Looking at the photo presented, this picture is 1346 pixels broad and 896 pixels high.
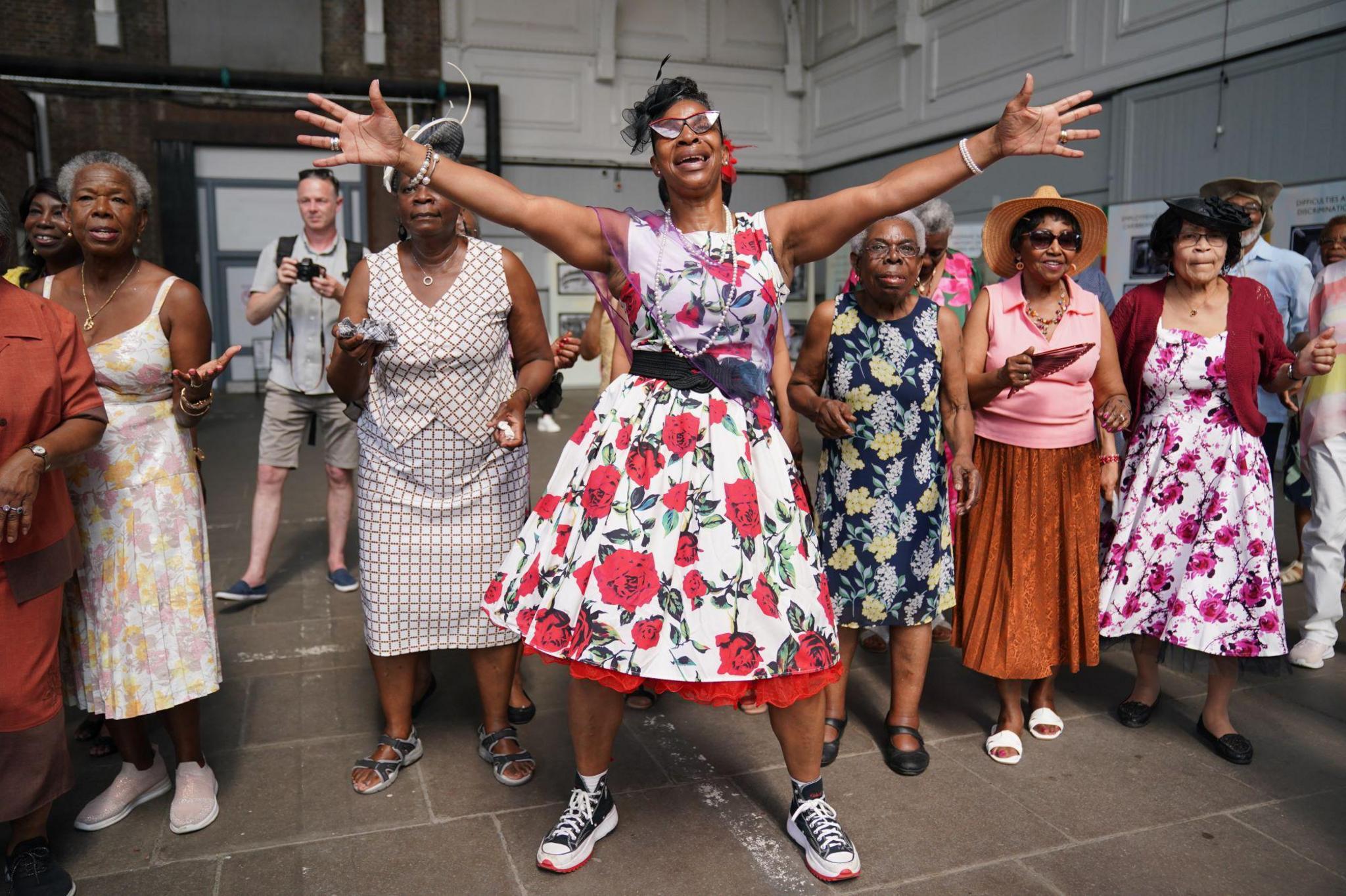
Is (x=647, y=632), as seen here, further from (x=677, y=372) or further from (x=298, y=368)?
(x=298, y=368)

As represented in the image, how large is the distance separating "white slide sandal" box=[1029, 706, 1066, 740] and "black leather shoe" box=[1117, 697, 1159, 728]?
250 mm

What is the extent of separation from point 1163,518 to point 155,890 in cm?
326

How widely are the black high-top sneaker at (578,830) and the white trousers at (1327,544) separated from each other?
323 centimetres

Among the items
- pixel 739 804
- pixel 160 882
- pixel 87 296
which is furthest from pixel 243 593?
pixel 739 804

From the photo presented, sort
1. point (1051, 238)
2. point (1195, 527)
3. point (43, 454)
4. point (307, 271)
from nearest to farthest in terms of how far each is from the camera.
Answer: point (43, 454) → point (1051, 238) → point (1195, 527) → point (307, 271)

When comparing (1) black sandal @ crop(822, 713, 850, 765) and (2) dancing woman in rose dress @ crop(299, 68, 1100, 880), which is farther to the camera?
(1) black sandal @ crop(822, 713, 850, 765)

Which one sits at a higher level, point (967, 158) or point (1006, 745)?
point (967, 158)

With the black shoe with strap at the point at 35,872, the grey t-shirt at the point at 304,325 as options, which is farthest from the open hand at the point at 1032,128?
the grey t-shirt at the point at 304,325

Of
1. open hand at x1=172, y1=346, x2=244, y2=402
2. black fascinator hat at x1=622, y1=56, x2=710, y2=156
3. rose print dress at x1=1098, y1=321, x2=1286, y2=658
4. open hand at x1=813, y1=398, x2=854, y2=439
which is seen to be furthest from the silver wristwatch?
rose print dress at x1=1098, y1=321, x2=1286, y2=658

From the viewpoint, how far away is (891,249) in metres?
3.09

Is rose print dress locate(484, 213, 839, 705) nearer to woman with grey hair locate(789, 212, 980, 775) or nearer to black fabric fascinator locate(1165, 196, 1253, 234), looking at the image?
woman with grey hair locate(789, 212, 980, 775)

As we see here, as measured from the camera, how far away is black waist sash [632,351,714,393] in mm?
2553

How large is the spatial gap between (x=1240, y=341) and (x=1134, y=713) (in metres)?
1.34

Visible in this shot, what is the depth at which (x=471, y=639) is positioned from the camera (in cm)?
321
